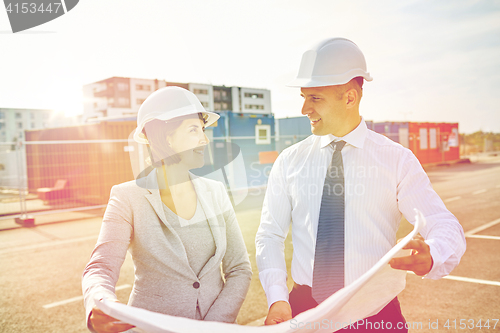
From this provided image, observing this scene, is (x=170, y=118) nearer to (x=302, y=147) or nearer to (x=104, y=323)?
(x=302, y=147)

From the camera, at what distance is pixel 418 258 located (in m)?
1.38

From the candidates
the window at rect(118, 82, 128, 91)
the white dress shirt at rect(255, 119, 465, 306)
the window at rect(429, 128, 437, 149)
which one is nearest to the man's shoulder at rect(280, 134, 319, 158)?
the white dress shirt at rect(255, 119, 465, 306)

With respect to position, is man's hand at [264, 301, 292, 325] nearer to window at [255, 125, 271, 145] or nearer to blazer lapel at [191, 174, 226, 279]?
blazer lapel at [191, 174, 226, 279]

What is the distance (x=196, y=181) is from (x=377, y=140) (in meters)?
0.91

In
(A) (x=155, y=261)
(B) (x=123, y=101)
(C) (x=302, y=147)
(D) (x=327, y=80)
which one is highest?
(B) (x=123, y=101)

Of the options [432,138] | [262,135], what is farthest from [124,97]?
[262,135]

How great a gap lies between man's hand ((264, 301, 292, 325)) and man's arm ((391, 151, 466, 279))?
0.54 meters

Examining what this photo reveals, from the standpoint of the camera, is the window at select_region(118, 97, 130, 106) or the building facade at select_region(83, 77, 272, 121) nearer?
the building facade at select_region(83, 77, 272, 121)

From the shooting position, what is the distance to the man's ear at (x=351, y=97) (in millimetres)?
1819

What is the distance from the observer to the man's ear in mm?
1819

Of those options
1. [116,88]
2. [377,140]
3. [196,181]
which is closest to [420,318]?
[377,140]

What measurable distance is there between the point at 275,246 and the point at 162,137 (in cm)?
74

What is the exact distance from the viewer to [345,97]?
1.82 m

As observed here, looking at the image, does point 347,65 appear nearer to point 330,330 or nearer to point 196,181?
point 196,181
